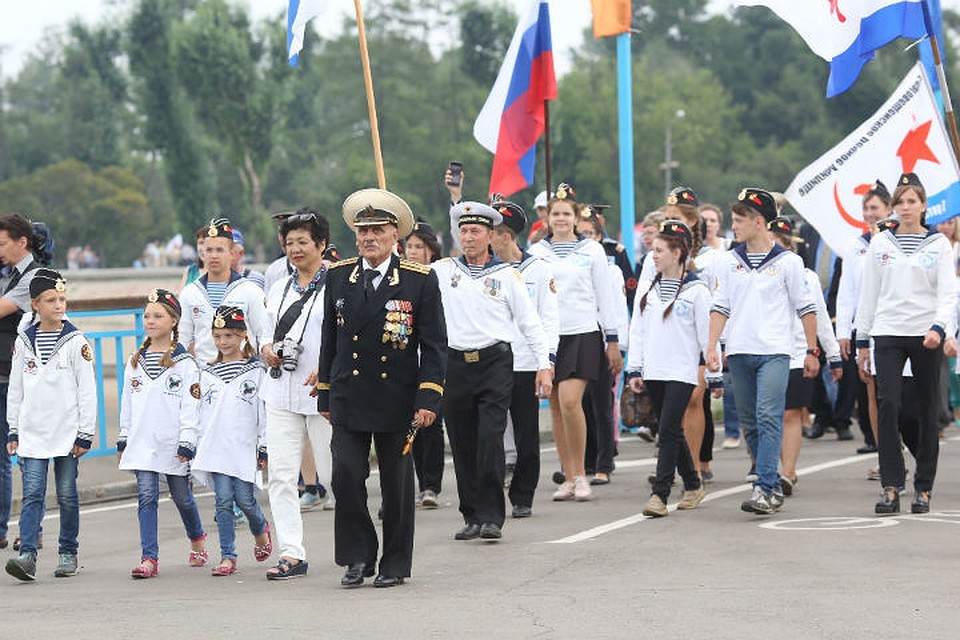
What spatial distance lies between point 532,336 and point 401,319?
2.27 metres

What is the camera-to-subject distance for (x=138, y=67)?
80062mm

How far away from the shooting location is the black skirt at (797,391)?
508 inches

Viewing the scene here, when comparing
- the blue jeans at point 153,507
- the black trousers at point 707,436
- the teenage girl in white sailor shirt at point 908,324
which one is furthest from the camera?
the black trousers at point 707,436

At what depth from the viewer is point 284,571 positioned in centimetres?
948

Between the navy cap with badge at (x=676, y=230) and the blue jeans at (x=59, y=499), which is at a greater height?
the navy cap with badge at (x=676, y=230)

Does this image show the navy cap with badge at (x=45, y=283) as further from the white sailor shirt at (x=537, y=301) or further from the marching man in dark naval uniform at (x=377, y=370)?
the white sailor shirt at (x=537, y=301)

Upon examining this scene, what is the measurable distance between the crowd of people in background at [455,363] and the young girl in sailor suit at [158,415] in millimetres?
12

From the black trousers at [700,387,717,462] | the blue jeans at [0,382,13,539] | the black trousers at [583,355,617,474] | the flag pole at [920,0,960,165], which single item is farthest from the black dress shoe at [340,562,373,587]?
the flag pole at [920,0,960,165]

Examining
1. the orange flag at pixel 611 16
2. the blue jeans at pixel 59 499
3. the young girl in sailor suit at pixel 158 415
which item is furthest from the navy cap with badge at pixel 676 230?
the orange flag at pixel 611 16

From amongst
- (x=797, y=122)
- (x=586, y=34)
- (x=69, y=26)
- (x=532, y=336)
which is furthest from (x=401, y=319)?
(x=586, y=34)

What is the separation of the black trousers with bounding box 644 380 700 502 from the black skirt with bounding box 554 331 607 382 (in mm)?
940

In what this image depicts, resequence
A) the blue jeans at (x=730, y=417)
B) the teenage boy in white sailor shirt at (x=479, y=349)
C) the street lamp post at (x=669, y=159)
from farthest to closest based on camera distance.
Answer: the street lamp post at (x=669, y=159)
the blue jeans at (x=730, y=417)
the teenage boy in white sailor shirt at (x=479, y=349)

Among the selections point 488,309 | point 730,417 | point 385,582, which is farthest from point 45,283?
point 730,417

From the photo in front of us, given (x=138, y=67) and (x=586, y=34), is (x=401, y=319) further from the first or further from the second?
(x=586, y=34)
